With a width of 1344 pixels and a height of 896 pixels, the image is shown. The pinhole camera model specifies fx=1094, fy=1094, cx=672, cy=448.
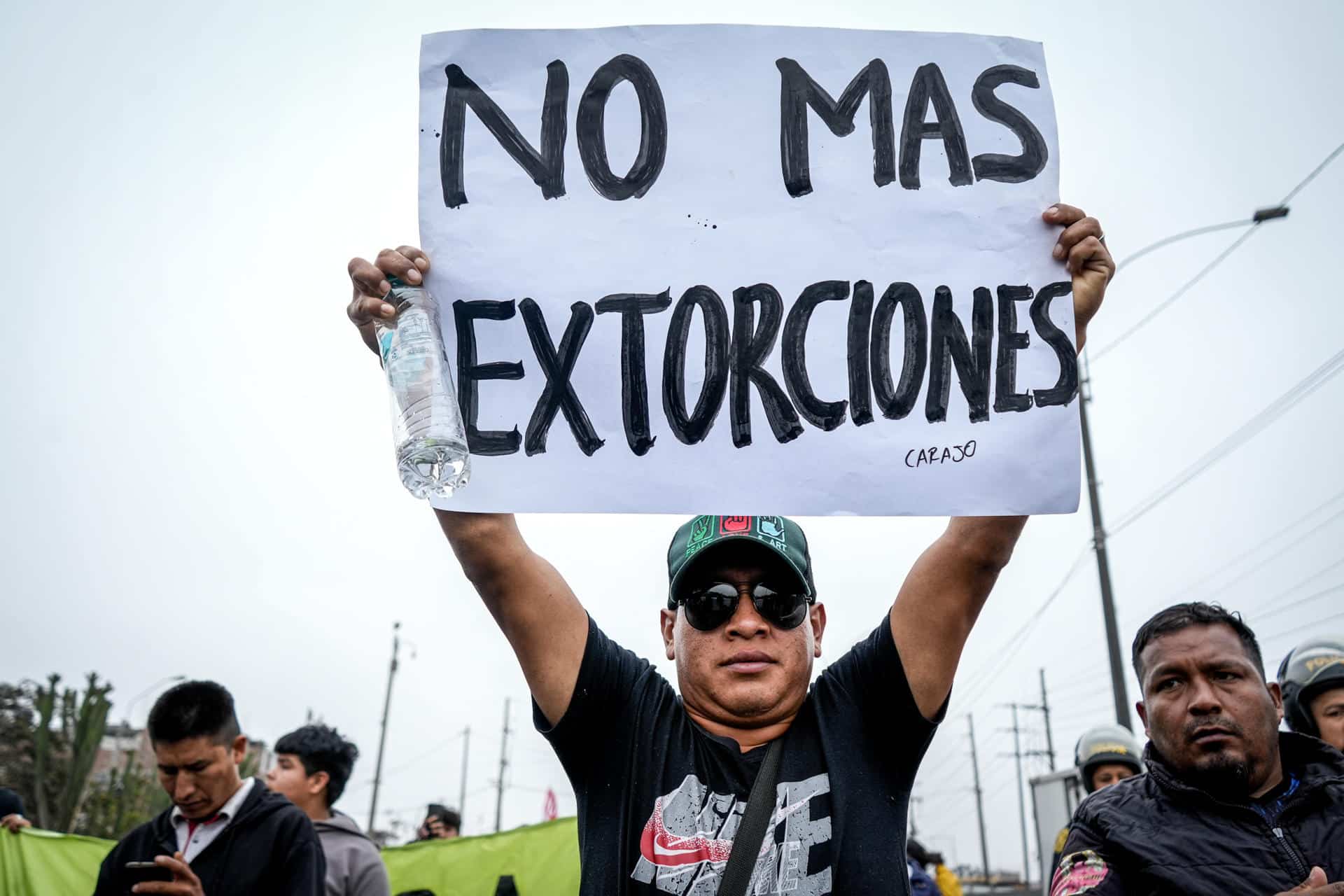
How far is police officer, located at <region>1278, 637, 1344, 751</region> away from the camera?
3.85 metres

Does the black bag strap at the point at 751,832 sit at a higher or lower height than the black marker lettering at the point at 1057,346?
lower

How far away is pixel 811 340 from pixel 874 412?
0.65 ft

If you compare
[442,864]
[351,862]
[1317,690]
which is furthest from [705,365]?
[442,864]

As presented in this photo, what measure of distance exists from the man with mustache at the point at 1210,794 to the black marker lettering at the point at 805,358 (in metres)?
1.15

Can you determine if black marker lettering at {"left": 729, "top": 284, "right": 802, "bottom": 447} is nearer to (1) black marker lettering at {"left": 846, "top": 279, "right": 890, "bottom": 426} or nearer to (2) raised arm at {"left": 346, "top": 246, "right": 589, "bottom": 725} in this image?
(1) black marker lettering at {"left": 846, "top": 279, "right": 890, "bottom": 426}

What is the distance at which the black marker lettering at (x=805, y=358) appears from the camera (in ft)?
7.42

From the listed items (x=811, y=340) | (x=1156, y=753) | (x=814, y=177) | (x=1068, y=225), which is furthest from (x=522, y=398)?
(x=1156, y=753)

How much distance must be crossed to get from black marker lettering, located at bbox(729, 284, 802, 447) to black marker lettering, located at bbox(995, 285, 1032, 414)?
43 centimetres

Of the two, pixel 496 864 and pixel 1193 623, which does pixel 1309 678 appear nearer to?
pixel 1193 623

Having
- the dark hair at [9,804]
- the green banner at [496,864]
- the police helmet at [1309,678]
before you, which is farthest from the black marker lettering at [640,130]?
the dark hair at [9,804]

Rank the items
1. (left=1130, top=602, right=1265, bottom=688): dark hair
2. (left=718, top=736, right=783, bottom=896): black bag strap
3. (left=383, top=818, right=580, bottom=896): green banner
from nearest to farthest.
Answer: (left=718, top=736, right=783, bottom=896): black bag strap < (left=1130, top=602, right=1265, bottom=688): dark hair < (left=383, top=818, right=580, bottom=896): green banner

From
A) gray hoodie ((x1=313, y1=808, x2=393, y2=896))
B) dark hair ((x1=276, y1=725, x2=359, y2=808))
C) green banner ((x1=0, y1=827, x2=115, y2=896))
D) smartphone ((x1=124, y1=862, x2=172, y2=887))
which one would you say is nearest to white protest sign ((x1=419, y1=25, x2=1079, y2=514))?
smartphone ((x1=124, y1=862, x2=172, y2=887))

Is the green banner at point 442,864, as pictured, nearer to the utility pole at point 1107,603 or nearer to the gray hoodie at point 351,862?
the gray hoodie at point 351,862

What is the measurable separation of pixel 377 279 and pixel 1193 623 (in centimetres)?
211
